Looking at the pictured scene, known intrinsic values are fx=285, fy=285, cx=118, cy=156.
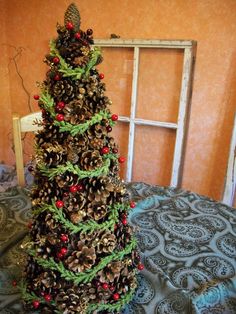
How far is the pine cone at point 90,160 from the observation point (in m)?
0.54

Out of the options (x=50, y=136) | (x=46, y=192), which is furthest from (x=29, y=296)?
(x=50, y=136)

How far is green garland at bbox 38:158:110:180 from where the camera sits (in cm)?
54

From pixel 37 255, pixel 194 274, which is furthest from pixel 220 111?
pixel 37 255

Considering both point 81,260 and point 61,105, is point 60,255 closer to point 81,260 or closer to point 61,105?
point 81,260

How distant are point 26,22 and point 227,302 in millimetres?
2482

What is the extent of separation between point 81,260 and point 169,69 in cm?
157

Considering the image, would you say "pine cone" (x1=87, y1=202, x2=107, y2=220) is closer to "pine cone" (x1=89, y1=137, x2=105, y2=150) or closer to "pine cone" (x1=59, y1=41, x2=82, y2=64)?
"pine cone" (x1=89, y1=137, x2=105, y2=150)

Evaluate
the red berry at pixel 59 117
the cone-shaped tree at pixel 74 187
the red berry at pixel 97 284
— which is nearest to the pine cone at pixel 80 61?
the cone-shaped tree at pixel 74 187

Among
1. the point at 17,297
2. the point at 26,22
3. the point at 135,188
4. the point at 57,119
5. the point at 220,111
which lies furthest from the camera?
the point at 26,22

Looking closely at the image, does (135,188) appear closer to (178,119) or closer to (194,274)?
(194,274)

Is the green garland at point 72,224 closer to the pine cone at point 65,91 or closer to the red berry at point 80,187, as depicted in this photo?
the red berry at point 80,187

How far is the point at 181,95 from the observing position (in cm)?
178

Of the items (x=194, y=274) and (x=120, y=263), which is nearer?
(x=120, y=263)

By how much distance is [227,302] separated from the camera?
667 mm
